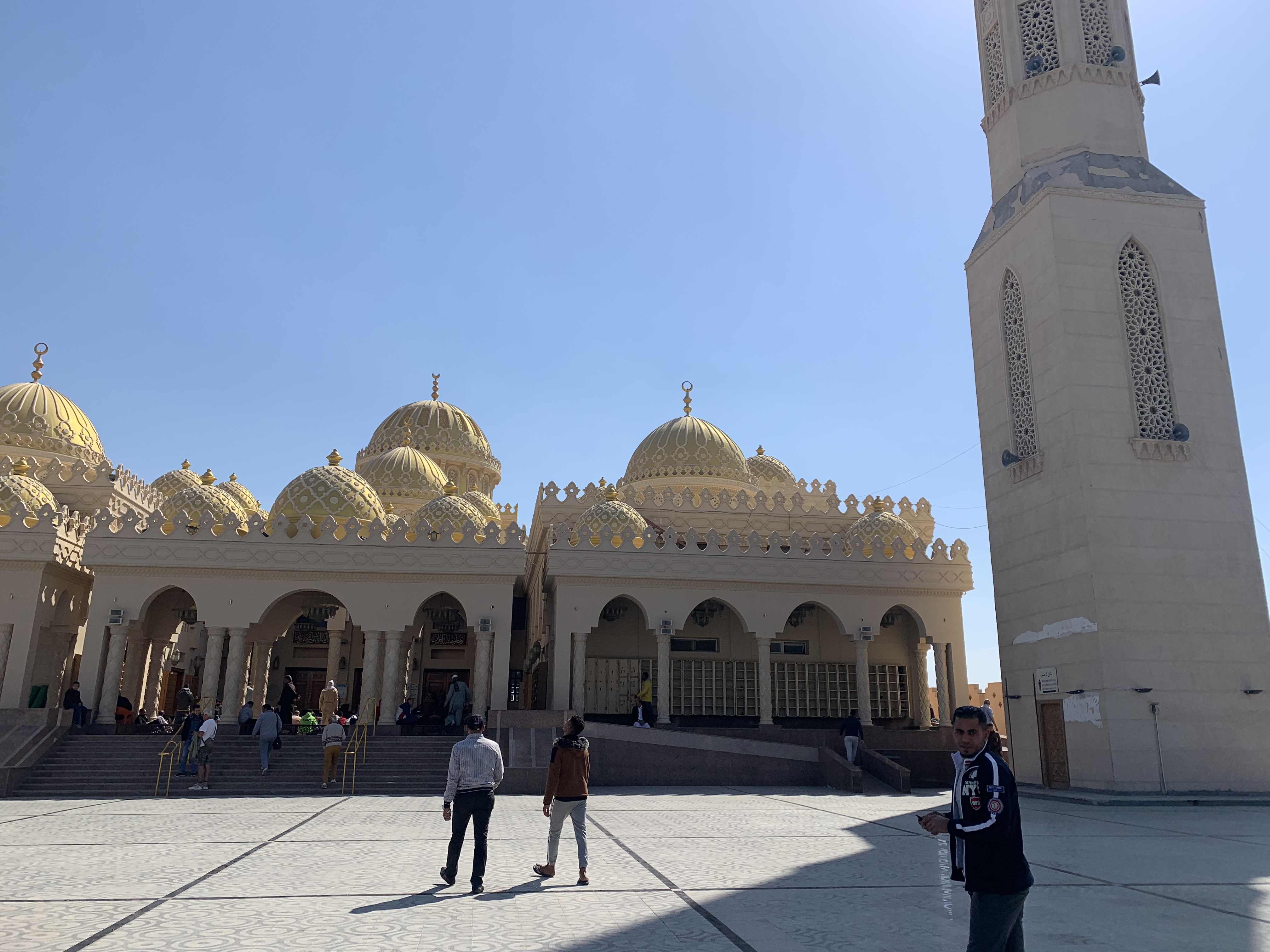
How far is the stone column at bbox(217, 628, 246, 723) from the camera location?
62.3ft

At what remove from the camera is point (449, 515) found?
22484mm

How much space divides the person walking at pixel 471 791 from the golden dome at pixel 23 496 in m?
16.8

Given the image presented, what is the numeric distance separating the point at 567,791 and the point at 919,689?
17869 mm

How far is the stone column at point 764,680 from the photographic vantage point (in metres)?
20.8

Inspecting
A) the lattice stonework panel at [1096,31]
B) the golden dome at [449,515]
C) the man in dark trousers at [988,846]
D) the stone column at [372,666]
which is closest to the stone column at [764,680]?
the golden dome at [449,515]

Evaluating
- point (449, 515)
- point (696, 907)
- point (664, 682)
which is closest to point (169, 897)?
point (696, 907)

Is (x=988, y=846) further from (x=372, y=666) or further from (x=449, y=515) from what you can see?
(x=449, y=515)

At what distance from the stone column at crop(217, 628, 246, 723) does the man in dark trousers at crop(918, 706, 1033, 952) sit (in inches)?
695

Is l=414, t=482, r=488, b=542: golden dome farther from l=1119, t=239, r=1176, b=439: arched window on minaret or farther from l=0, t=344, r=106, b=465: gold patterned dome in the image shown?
l=1119, t=239, r=1176, b=439: arched window on minaret

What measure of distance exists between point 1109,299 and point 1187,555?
15.0 ft

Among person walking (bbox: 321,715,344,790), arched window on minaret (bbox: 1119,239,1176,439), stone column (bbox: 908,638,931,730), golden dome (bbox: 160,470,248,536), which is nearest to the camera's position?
person walking (bbox: 321,715,344,790)

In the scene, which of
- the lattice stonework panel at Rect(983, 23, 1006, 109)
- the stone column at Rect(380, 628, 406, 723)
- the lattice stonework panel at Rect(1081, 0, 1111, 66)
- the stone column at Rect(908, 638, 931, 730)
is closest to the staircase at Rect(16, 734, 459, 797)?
the stone column at Rect(380, 628, 406, 723)

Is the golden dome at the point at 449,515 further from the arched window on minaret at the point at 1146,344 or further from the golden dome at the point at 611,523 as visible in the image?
the arched window on minaret at the point at 1146,344

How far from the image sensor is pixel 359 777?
631 inches
